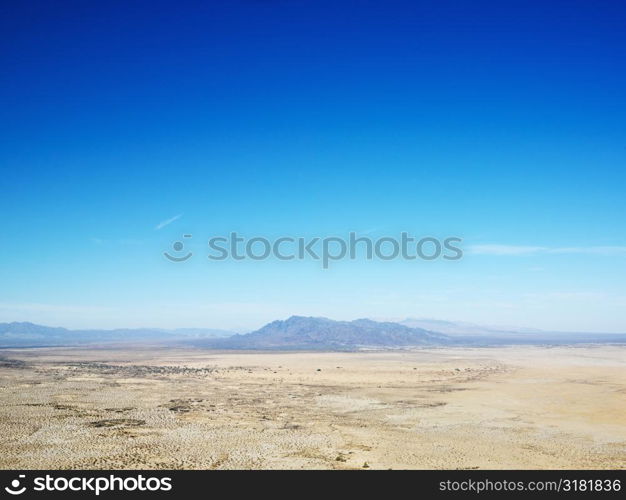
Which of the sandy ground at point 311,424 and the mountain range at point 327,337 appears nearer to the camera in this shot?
the sandy ground at point 311,424

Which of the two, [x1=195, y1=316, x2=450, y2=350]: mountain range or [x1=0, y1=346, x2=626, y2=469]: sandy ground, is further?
[x1=195, y1=316, x2=450, y2=350]: mountain range

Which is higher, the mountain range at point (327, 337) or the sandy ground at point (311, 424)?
the sandy ground at point (311, 424)

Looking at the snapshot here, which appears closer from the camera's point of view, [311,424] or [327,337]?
[311,424]

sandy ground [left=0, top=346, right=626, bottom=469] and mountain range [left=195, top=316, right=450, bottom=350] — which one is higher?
sandy ground [left=0, top=346, right=626, bottom=469]

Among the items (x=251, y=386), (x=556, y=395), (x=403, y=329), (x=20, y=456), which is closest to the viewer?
(x=20, y=456)

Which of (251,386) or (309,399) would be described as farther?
(251,386)

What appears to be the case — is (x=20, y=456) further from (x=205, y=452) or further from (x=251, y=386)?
(x=251, y=386)

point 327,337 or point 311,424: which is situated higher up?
point 311,424
